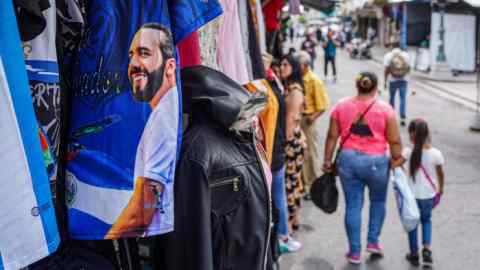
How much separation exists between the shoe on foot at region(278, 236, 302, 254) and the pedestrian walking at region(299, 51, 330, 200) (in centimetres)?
156

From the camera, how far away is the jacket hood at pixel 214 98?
216 cm

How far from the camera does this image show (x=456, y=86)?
18.9 meters

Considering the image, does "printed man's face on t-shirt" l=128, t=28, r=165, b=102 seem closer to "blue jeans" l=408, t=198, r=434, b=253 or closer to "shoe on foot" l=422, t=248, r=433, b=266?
"blue jeans" l=408, t=198, r=434, b=253

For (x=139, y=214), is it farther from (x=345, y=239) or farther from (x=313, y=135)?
(x=313, y=135)

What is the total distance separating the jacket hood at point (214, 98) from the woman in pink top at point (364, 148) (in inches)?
118

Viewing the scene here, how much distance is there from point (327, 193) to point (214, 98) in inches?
134

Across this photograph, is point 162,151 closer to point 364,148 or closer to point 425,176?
point 364,148

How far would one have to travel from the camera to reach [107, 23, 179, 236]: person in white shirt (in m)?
1.81

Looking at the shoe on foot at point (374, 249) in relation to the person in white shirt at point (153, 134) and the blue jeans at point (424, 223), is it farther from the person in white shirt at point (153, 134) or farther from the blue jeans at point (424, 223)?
the person in white shirt at point (153, 134)

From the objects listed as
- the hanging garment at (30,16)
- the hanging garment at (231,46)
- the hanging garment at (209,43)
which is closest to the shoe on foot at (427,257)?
the hanging garment at (231,46)

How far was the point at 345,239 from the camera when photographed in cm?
596

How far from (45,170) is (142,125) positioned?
0.35m

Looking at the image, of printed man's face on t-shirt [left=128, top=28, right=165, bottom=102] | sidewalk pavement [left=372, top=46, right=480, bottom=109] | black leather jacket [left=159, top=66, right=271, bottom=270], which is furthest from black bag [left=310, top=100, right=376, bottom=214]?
sidewalk pavement [left=372, top=46, right=480, bottom=109]

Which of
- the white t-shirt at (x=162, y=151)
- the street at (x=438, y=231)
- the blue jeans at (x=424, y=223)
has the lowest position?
the street at (x=438, y=231)
